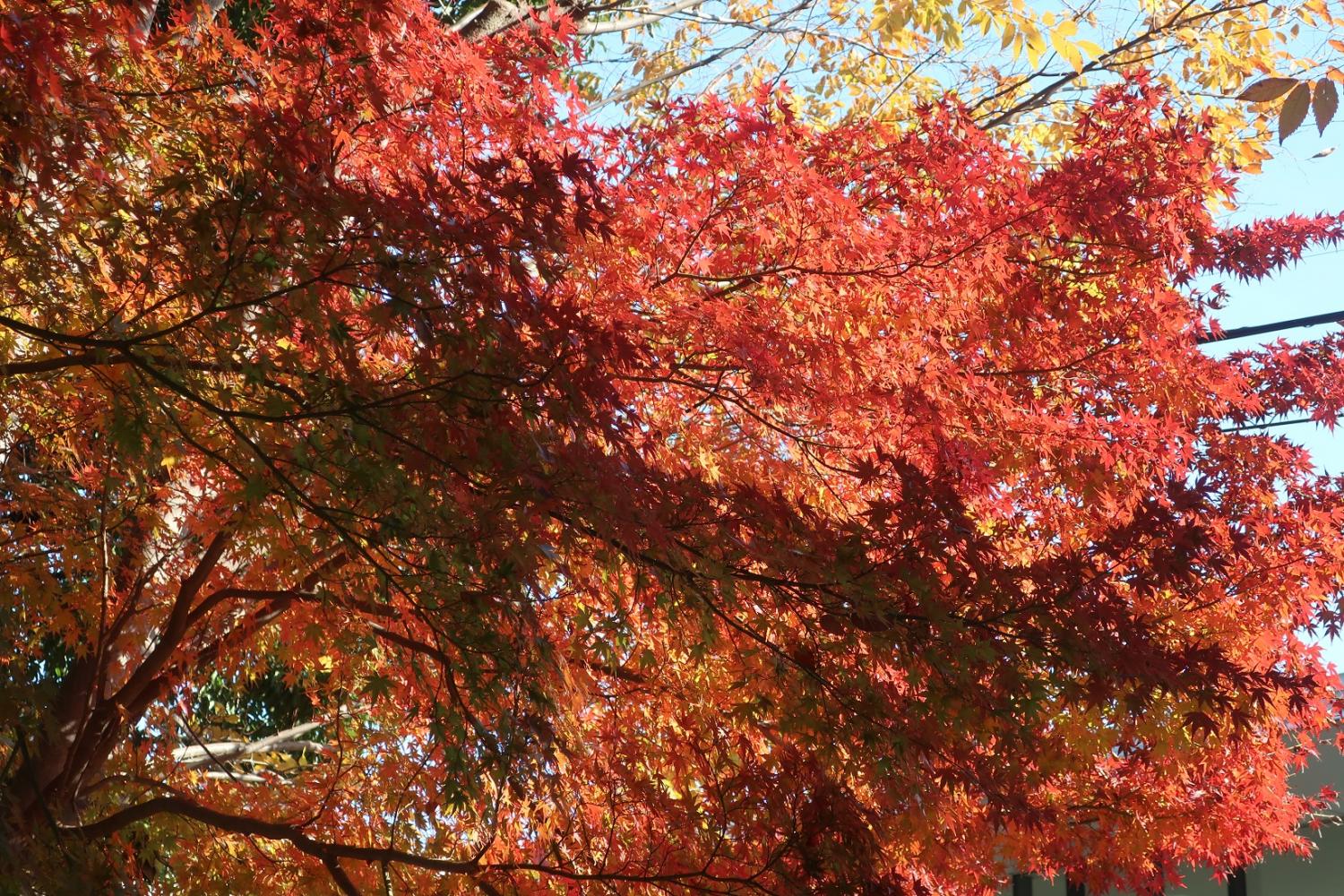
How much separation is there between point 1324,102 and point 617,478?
221 centimetres

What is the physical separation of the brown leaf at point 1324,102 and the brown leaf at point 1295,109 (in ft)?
0.04

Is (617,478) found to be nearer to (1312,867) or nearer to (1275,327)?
(1275,327)

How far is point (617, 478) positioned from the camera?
3564mm

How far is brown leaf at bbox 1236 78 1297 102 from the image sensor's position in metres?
1.80

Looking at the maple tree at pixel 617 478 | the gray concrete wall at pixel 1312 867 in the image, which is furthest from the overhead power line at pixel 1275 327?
the gray concrete wall at pixel 1312 867

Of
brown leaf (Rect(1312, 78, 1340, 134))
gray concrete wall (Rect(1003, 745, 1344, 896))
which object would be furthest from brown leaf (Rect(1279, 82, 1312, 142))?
gray concrete wall (Rect(1003, 745, 1344, 896))

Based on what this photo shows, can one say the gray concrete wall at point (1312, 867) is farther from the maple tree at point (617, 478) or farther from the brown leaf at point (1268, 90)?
the brown leaf at point (1268, 90)

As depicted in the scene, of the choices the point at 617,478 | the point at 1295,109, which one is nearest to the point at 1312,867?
the point at 617,478

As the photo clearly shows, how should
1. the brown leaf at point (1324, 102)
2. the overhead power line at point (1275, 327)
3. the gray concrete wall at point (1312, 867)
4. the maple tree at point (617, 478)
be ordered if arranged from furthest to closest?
the gray concrete wall at point (1312, 867) → the overhead power line at point (1275, 327) → the maple tree at point (617, 478) → the brown leaf at point (1324, 102)

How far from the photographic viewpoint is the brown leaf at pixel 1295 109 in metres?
1.80

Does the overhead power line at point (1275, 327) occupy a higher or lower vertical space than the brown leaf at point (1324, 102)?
higher

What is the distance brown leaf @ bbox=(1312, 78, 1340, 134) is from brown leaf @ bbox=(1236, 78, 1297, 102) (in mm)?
41

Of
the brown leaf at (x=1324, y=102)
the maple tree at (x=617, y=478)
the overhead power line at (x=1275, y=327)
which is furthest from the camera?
the overhead power line at (x=1275, y=327)

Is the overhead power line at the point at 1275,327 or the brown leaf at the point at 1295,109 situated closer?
the brown leaf at the point at 1295,109
